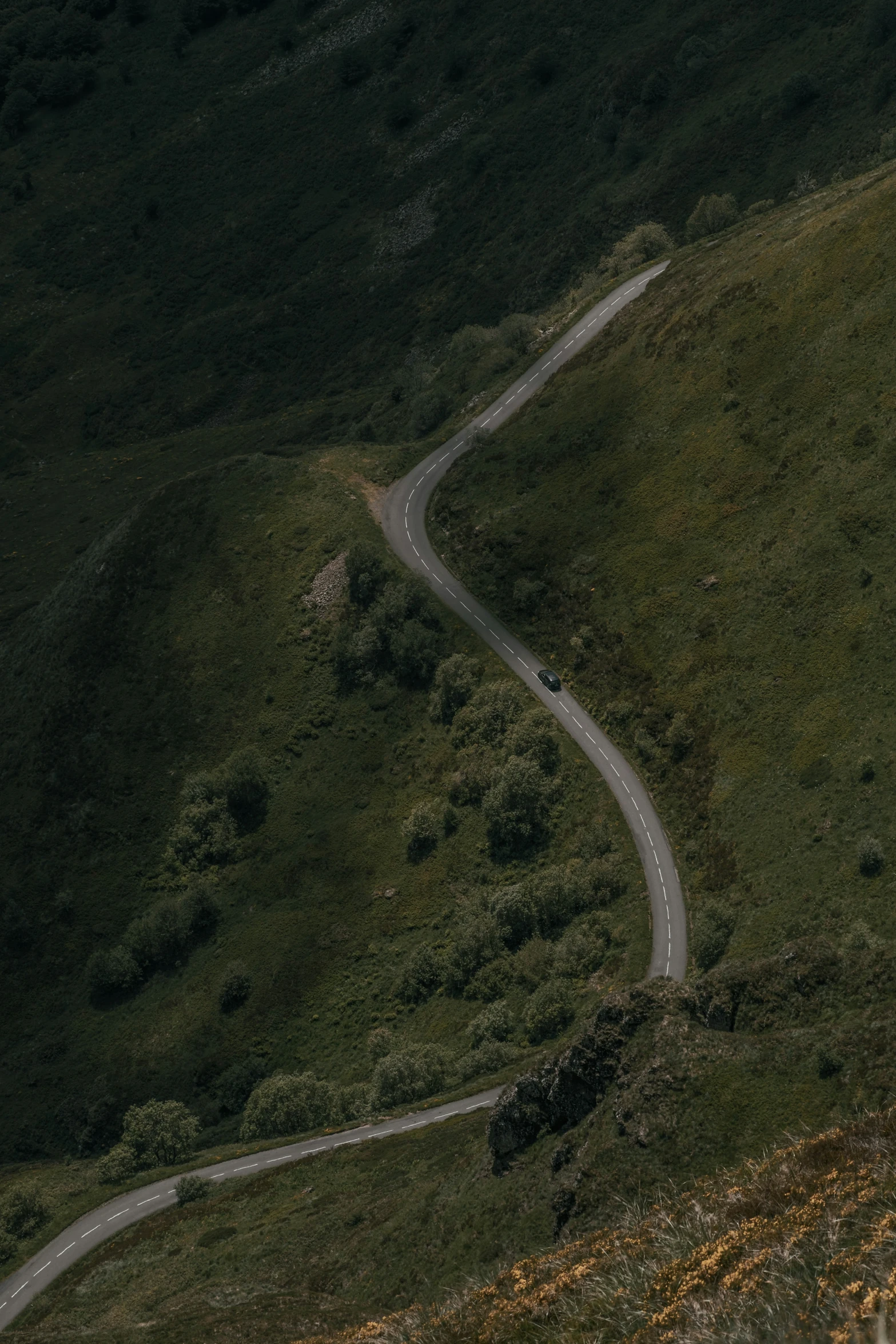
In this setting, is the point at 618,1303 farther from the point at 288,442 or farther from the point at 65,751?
the point at 288,442

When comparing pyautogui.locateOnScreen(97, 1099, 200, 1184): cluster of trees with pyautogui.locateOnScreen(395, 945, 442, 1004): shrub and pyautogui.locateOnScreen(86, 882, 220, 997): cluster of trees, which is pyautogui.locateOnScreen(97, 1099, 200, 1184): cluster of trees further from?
pyautogui.locateOnScreen(395, 945, 442, 1004): shrub

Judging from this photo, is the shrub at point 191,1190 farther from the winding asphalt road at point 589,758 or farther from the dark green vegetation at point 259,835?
the dark green vegetation at point 259,835

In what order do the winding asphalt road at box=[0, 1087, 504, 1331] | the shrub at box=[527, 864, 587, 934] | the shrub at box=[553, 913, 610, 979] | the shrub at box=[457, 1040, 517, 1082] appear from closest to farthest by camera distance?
1. the winding asphalt road at box=[0, 1087, 504, 1331]
2. the shrub at box=[457, 1040, 517, 1082]
3. the shrub at box=[553, 913, 610, 979]
4. the shrub at box=[527, 864, 587, 934]

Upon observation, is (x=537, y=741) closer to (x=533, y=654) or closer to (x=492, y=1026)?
(x=533, y=654)

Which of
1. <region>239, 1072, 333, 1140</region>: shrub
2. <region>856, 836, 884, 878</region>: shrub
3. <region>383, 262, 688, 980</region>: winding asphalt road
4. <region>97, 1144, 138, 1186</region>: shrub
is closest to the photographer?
<region>856, 836, 884, 878</region>: shrub

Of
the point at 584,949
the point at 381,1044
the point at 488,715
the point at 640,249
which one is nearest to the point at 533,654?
the point at 488,715

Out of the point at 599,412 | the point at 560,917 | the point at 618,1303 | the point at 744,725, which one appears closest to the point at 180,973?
the point at 560,917

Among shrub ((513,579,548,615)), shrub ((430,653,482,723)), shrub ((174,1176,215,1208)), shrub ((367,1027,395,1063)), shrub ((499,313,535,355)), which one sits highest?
shrub ((499,313,535,355))

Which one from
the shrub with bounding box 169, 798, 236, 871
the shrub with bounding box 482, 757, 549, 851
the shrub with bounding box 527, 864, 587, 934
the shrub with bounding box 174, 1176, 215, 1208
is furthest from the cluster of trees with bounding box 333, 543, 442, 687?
the shrub with bounding box 174, 1176, 215, 1208
